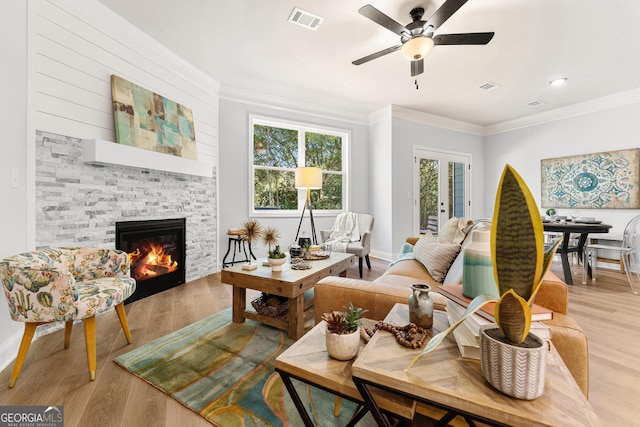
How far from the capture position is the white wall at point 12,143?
1781 millimetres

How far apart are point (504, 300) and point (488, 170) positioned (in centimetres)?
652

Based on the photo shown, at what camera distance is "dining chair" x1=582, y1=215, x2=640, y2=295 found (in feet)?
11.1

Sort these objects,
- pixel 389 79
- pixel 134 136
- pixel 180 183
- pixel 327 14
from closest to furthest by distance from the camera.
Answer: pixel 327 14 → pixel 134 136 → pixel 180 183 → pixel 389 79

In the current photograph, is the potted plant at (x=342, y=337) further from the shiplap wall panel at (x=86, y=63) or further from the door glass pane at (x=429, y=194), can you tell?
the door glass pane at (x=429, y=194)

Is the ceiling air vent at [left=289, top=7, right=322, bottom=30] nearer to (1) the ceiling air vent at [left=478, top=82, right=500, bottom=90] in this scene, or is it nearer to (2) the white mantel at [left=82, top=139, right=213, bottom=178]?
(2) the white mantel at [left=82, top=139, right=213, bottom=178]

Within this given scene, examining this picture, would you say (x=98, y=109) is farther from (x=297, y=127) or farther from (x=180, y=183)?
(x=297, y=127)

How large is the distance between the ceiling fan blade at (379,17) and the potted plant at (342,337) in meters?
2.13

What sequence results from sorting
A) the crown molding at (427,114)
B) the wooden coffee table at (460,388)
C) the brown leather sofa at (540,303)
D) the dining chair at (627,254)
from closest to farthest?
the wooden coffee table at (460,388) → the brown leather sofa at (540,303) → the dining chair at (627,254) → the crown molding at (427,114)

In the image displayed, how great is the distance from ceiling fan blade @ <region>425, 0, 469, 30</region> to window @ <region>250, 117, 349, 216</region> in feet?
9.46

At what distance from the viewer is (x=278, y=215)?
15.1ft

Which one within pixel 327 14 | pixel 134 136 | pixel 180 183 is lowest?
pixel 180 183

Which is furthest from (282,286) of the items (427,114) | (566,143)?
(566,143)

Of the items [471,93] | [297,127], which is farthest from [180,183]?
[471,93]

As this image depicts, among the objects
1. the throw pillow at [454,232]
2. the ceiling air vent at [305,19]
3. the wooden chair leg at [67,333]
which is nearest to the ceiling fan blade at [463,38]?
the ceiling air vent at [305,19]
